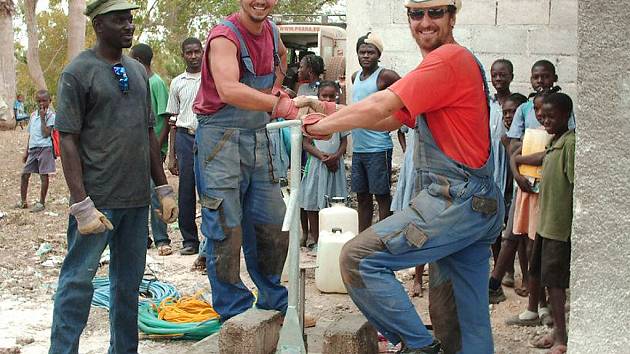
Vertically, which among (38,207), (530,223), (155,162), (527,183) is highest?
(155,162)

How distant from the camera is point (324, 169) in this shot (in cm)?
784

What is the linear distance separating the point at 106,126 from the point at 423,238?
1742mm

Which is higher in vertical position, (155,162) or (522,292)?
(155,162)

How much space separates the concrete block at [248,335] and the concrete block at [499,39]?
428cm

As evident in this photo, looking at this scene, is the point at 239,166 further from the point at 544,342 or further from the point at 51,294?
the point at 51,294

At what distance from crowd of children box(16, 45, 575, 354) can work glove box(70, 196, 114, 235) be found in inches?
64.3

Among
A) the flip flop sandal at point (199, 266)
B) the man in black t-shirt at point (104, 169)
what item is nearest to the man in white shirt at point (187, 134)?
the flip flop sandal at point (199, 266)

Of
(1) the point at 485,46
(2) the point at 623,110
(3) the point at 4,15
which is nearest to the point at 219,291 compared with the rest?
(2) the point at 623,110

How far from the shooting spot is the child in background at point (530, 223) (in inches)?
220

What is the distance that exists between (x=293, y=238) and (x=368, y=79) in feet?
12.2

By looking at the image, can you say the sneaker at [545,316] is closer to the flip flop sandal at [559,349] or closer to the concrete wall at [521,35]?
the flip flop sandal at [559,349]

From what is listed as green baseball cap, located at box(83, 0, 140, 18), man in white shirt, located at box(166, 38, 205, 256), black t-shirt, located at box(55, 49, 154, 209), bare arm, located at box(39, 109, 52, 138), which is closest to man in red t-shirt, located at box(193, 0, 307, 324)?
black t-shirt, located at box(55, 49, 154, 209)

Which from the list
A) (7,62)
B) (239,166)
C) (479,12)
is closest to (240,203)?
(239,166)

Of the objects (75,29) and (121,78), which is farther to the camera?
(75,29)
